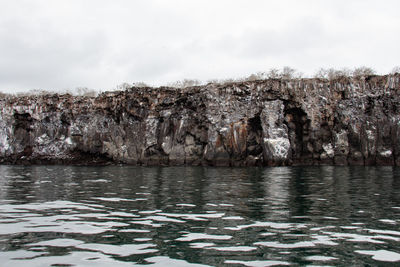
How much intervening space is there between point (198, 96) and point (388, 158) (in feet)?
88.1

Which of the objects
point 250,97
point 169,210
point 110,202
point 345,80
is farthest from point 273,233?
point 345,80

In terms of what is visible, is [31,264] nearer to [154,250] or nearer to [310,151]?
[154,250]

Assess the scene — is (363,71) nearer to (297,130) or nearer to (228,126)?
(297,130)

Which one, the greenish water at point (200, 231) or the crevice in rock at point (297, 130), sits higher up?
the crevice in rock at point (297, 130)

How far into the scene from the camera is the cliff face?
45188 mm

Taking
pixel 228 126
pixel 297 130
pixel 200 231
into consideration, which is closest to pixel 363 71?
pixel 297 130

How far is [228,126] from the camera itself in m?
46.8

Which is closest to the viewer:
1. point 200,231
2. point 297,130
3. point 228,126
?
point 200,231

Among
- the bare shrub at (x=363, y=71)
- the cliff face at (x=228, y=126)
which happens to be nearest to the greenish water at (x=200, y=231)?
the cliff face at (x=228, y=126)

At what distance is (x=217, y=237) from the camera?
301 inches

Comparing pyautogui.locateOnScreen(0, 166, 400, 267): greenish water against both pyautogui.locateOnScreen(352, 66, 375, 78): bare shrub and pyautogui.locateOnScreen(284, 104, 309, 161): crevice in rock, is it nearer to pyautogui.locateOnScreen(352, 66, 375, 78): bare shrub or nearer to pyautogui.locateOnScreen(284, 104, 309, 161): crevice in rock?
pyautogui.locateOnScreen(284, 104, 309, 161): crevice in rock

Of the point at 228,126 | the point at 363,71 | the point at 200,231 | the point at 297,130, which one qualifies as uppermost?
the point at 363,71

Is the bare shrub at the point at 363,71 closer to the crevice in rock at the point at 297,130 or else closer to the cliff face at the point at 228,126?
the cliff face at the point at 228,126

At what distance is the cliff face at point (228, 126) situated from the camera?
45188mm
